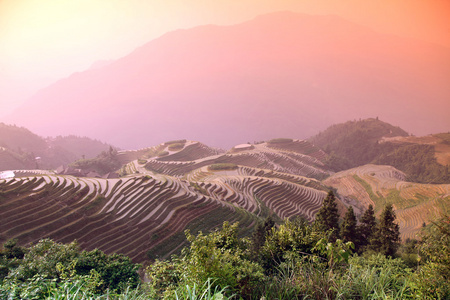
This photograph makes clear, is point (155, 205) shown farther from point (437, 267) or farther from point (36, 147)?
point (36, 147)

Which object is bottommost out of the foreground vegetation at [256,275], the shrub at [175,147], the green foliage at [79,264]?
the shrub at [175,147]

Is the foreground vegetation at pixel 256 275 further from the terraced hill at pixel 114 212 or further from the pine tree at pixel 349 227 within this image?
the pine tree at pixel 349 227

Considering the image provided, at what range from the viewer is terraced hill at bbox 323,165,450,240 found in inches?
1271

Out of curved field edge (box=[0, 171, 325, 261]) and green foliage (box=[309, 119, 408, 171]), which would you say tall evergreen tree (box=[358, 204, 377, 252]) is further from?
green foliage (box=[309, 119, 408, 171])

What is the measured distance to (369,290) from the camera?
15.9 ft

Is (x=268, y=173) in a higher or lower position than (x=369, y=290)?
lower

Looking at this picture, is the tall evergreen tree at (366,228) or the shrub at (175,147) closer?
the tall evergreen tree at (366,228)

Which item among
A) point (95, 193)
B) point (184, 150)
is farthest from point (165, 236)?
point (184, 150)

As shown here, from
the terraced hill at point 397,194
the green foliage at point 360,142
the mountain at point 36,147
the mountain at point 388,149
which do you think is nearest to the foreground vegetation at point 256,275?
the terraced hill at point 397,194


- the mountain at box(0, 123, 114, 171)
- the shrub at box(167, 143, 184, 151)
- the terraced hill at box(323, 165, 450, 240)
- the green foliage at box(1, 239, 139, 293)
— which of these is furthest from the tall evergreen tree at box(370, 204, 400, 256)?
the mountain at box(0, 123, 114, 171)

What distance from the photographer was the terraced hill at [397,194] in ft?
106

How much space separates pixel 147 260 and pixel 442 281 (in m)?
16.9

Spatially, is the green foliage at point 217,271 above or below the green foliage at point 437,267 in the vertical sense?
above

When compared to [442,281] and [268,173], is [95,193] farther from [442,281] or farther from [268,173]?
[268,173]
